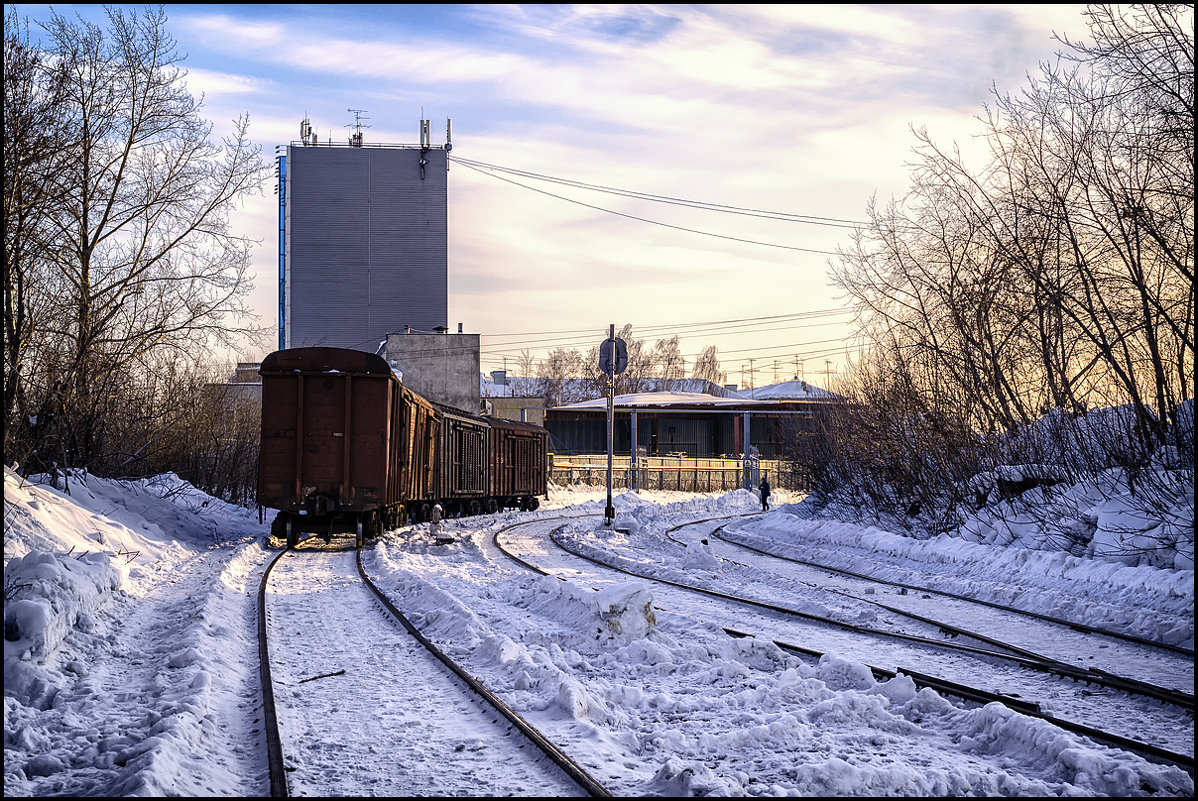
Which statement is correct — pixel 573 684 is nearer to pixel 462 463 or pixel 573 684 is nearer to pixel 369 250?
pixel 462 463

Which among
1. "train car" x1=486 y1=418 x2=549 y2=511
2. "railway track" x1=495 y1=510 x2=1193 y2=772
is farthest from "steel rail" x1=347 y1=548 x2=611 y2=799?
"train car" x1=486 y1=418 x2=549 y2=511

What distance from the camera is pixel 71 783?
5332 mm

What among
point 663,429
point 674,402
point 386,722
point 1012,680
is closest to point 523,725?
point 386,722

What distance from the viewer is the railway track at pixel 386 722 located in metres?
5.43

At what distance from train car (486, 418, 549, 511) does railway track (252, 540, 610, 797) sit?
789 inches

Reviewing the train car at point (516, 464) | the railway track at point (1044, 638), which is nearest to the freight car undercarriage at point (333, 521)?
the train car at point (516, 464)

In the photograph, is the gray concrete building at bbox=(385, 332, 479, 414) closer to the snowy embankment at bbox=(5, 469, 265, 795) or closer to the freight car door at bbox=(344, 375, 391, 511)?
the freight car door at bbox=(344, 375, 391, 511)

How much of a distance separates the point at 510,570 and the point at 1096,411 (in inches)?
409

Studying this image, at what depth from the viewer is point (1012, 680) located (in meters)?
8.22

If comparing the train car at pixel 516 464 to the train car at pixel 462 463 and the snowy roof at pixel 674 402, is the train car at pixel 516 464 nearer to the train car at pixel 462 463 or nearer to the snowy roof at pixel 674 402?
the train car at pixel 462 463

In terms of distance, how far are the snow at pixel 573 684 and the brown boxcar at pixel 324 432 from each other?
286 centimetres

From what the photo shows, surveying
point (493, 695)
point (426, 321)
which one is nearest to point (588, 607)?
point (493, 695)

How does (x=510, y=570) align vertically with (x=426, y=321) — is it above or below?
below

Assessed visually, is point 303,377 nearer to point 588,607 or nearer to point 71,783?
point 588,607
